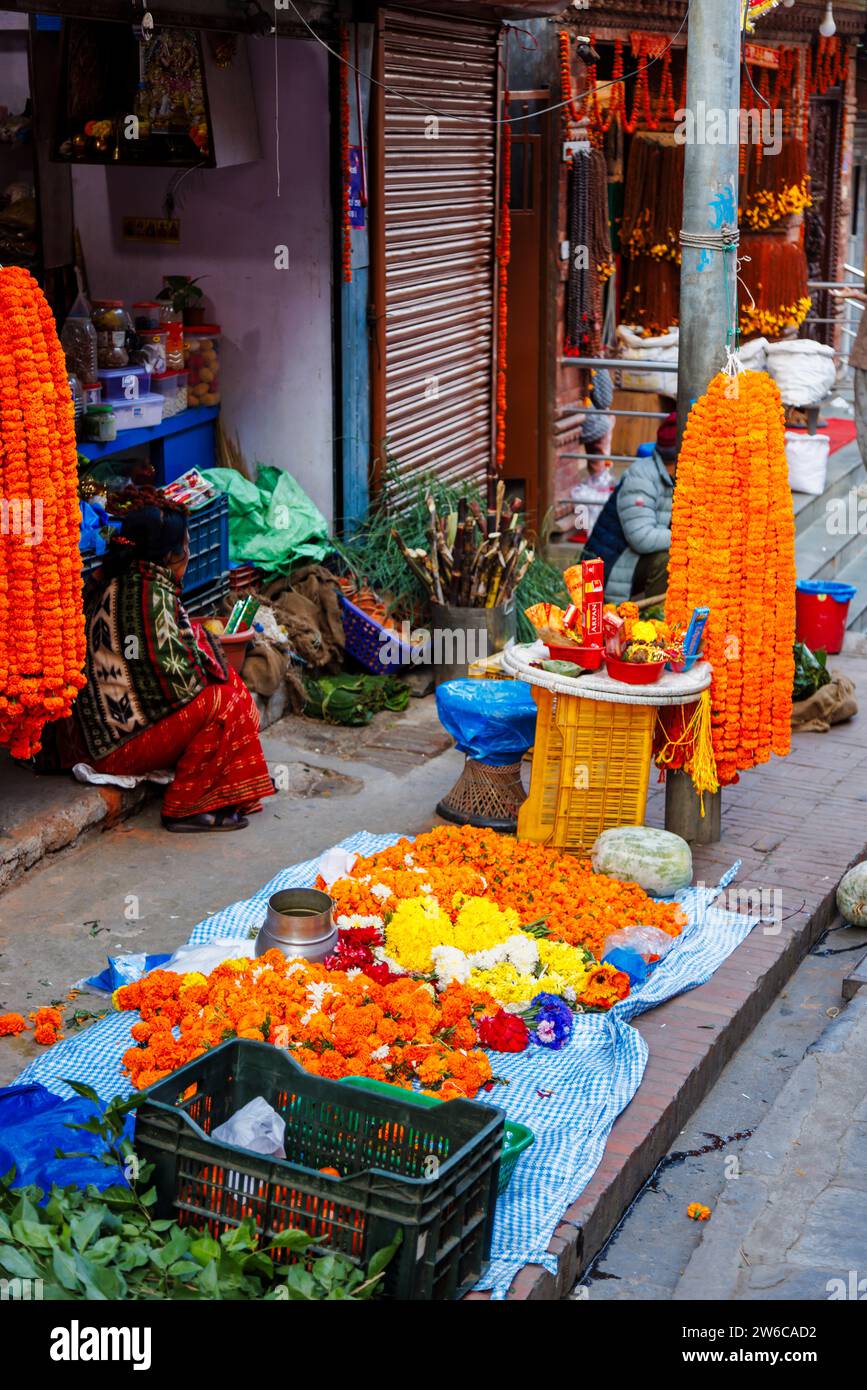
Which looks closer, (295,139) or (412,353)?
(295,139)

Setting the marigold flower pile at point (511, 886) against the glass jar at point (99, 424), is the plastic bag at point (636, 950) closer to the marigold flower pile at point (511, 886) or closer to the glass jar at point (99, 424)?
the marigold flower pile at point (511, 886)

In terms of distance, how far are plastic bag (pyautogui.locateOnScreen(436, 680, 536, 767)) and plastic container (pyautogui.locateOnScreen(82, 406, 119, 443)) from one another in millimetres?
2239

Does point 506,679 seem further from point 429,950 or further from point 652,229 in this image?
point 652,229

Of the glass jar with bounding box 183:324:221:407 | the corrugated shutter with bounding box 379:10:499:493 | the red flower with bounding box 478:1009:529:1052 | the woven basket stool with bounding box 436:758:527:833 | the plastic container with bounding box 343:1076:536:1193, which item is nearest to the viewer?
the plastic container with bounding box 343:1076:536:1193

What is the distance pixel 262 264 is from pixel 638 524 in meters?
2.73

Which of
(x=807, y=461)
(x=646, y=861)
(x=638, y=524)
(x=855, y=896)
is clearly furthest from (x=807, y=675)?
(x=807, y=461)

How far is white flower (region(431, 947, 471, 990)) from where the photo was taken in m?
5.65

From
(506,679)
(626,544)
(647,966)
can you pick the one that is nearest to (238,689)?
(506,679)

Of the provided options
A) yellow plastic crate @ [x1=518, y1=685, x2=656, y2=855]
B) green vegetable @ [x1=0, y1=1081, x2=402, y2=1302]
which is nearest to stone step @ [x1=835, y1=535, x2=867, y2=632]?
yellow plastic crate @ [x1=518, y1=685, x2=656, y2=855]

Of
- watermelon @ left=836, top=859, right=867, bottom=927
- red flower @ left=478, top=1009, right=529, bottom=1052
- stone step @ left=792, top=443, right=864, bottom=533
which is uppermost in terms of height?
stone step @ left=792, top=443, right=864, bottom=533

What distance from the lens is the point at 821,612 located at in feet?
33.8

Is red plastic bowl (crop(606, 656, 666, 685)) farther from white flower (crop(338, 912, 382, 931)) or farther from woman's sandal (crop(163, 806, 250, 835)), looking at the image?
Result: woman's sandal (crop(163, 806, 250, 835))

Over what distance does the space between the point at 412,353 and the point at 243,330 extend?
115 centimetres

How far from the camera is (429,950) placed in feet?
18.9
